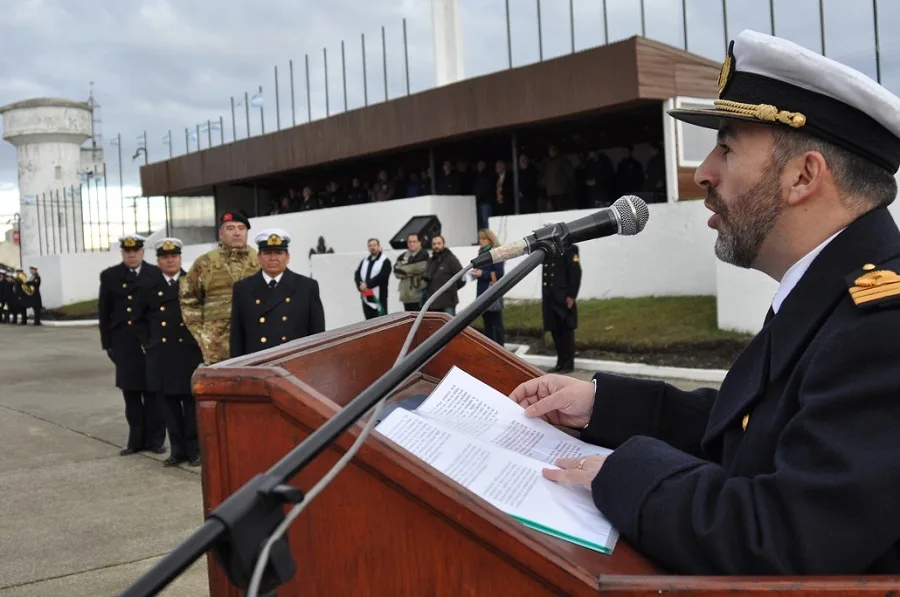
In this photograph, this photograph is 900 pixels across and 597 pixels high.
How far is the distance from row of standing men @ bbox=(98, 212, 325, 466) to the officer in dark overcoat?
4175mm

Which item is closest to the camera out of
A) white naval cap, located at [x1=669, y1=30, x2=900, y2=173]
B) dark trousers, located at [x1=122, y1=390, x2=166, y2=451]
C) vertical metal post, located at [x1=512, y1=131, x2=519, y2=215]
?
white naval cap, located at [x1=669, y1=30, x2=900, y2=173]

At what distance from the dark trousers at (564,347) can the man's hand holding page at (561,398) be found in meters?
8.19

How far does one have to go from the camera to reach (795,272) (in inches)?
54.0

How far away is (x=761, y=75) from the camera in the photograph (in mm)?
1383

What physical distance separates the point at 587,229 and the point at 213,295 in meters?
5.04

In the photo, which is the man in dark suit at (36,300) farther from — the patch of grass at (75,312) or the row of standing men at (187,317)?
the row of standing men at (187,317)

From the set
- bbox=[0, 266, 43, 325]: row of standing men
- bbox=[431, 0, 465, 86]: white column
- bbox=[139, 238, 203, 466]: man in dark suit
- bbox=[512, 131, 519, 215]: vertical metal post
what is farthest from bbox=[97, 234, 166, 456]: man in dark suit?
bbox=[0, 266, 43, 325]: row of standing men

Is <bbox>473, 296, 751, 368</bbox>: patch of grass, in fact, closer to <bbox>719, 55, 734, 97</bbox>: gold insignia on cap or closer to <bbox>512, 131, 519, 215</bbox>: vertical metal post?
<bbox>512, 131, 519, 215</bbox>: vertical metal post

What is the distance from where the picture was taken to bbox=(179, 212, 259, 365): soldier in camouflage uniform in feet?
20.6

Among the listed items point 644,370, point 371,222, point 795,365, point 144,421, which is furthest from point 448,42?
point 795,365

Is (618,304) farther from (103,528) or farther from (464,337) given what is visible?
(464,337)

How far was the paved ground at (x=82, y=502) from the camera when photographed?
3943 millimetres

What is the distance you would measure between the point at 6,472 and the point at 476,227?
39.5 feet

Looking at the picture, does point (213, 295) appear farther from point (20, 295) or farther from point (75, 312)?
point (20, 295)
